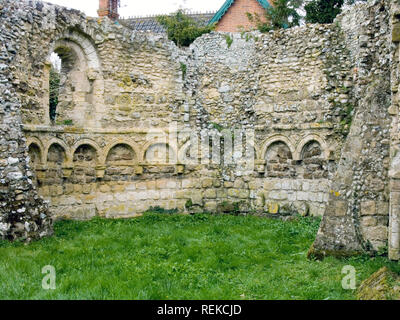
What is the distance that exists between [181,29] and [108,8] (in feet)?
22.9

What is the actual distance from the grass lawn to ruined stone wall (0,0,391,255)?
158 cm

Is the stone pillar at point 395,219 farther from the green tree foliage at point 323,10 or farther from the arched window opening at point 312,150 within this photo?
the green tree foliage at point 323,10

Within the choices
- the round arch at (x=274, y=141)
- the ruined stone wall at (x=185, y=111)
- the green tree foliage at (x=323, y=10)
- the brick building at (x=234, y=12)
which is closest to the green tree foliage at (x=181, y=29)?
the ruined stone wall at (x=185, y=111)

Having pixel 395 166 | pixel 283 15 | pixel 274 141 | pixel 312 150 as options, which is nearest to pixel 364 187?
pixel 395 166

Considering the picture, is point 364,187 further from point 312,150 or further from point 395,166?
point 312,150

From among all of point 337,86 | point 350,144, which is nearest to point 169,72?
point 337,86

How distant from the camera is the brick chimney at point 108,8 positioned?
20.2 meters

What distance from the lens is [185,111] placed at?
12516 mm

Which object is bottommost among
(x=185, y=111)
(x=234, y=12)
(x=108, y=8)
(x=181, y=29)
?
(x=185, y=111)

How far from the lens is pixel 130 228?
1001cm

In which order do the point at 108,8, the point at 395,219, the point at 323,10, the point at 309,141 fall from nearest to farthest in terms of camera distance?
the point at 395,219
the point at 309,141
the point at 323,10
the point at 108,8

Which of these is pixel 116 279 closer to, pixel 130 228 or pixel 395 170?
pixel 130 228

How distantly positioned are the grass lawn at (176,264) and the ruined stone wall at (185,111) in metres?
1.58
